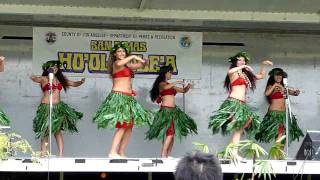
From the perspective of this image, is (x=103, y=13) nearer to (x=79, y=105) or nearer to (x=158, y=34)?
(x=158, y=34)

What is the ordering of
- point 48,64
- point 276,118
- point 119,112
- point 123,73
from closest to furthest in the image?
point 119,112 < point 123,73 < point 48,64 < point 276,118

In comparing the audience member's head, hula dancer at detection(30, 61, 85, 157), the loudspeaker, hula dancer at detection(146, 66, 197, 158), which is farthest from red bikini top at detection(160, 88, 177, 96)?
the audience member's head

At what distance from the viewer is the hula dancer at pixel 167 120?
21.9 ft

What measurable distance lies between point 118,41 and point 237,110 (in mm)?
2159

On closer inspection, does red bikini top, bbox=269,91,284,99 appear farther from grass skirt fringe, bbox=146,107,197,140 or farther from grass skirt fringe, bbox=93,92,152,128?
→ grass skirt fringe, bbox=93,92,152,128

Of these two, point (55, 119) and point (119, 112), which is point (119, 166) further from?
point (55, 119)

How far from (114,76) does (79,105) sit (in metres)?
2.09

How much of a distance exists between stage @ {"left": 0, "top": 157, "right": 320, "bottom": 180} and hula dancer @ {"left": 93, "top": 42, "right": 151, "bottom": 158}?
0.65 m

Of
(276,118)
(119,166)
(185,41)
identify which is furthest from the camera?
(185,41)

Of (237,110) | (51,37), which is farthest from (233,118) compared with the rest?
(51,37)

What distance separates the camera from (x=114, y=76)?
603 cm

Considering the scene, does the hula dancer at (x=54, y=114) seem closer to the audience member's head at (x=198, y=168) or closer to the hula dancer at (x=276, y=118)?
the hula dancer at (x=276, y=118)

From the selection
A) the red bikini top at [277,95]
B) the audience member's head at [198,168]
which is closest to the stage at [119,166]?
the red bikini top at [277,95]

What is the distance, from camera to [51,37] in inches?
288
